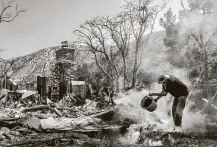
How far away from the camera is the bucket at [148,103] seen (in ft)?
24.5

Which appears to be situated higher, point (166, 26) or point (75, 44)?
point (166, 26)

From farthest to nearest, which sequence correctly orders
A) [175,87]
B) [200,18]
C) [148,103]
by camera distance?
[200,18], [148,103], [175,87]

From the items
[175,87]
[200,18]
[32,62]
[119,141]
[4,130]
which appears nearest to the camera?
Result: [119,141]

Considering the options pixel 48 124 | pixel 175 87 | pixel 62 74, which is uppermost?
pixel 62 74

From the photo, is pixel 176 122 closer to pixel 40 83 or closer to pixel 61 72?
pixel 61 72

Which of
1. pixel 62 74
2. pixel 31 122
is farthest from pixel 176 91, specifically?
pixel 62 74

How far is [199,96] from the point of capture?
15.3m

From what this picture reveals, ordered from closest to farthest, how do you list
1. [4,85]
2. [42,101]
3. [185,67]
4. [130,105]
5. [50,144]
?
[50,144] → [130,105] → [42,101] → [4,85] → [185,67]

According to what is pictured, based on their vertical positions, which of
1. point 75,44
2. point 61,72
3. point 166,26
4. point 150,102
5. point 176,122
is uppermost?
point 166,26

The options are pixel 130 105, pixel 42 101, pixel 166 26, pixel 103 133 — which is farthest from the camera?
pixel 166 26

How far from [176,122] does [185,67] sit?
76.5ft

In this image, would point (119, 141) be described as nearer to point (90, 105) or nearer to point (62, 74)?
point (90, 105)

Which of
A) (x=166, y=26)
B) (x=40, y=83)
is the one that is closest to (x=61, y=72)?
(x=40, y=83)

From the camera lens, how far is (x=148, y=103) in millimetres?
8062
